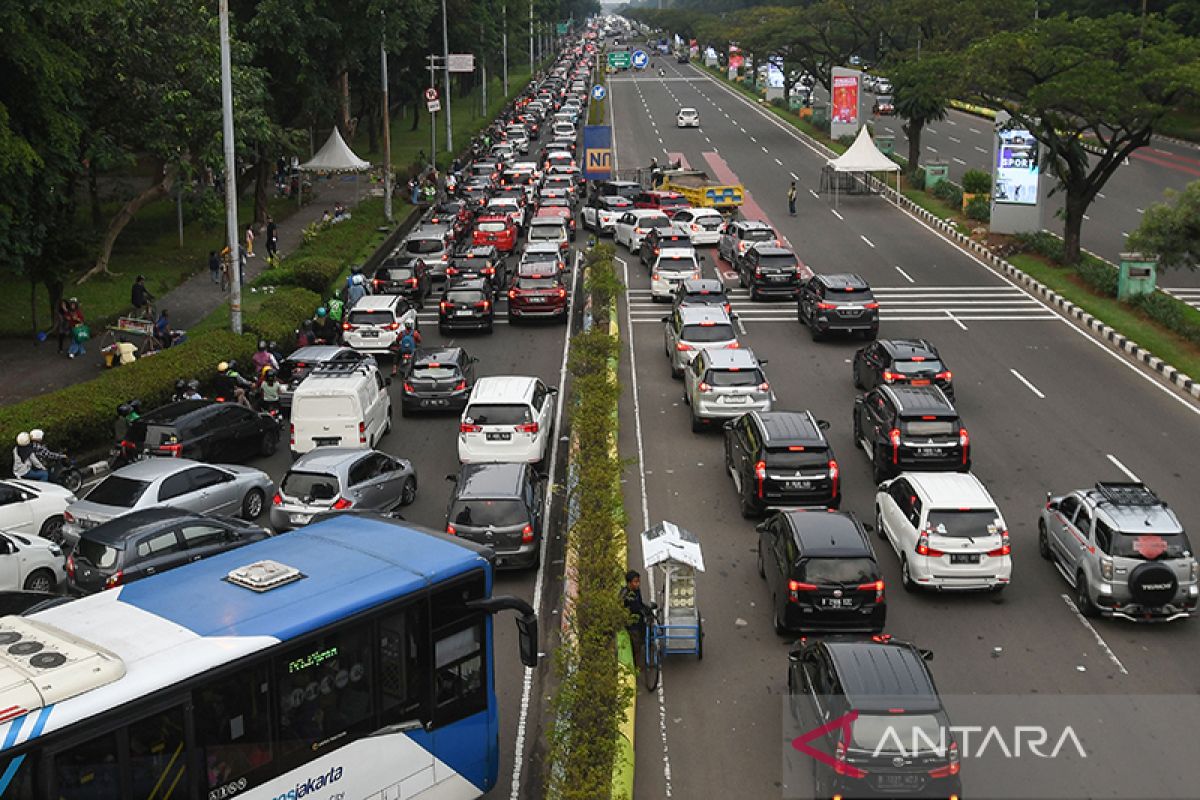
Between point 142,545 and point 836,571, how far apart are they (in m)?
9.50

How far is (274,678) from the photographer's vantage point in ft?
35.6

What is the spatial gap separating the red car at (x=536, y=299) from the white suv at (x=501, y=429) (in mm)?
13440

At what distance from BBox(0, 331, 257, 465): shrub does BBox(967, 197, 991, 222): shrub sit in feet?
103

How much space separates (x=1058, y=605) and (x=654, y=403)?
503 inches

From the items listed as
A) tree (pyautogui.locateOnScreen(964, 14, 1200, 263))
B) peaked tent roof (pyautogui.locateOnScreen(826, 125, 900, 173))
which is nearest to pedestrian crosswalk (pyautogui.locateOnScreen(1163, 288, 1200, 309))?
tree (pyautogui.locateOnScreen(964, 14, 1200, 263))

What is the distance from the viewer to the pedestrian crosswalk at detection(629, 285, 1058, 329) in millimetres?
38688

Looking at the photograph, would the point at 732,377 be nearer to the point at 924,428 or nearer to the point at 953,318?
Result: the point at 924,428

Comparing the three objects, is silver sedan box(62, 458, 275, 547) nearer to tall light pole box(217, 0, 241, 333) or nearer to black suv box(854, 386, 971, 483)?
tall light pole box(217, 0, 241, 333)

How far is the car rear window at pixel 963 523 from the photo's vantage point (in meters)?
19.2

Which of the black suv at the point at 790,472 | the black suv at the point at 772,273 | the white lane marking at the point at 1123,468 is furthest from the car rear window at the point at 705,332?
the black suv at the point at 772,273

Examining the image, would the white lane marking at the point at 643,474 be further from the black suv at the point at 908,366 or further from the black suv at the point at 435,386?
the black suv at the point at 908,366

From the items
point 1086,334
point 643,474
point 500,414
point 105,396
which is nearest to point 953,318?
point 1086,334

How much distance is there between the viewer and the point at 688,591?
17344 millimetres

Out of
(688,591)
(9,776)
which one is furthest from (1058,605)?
(9,776)
